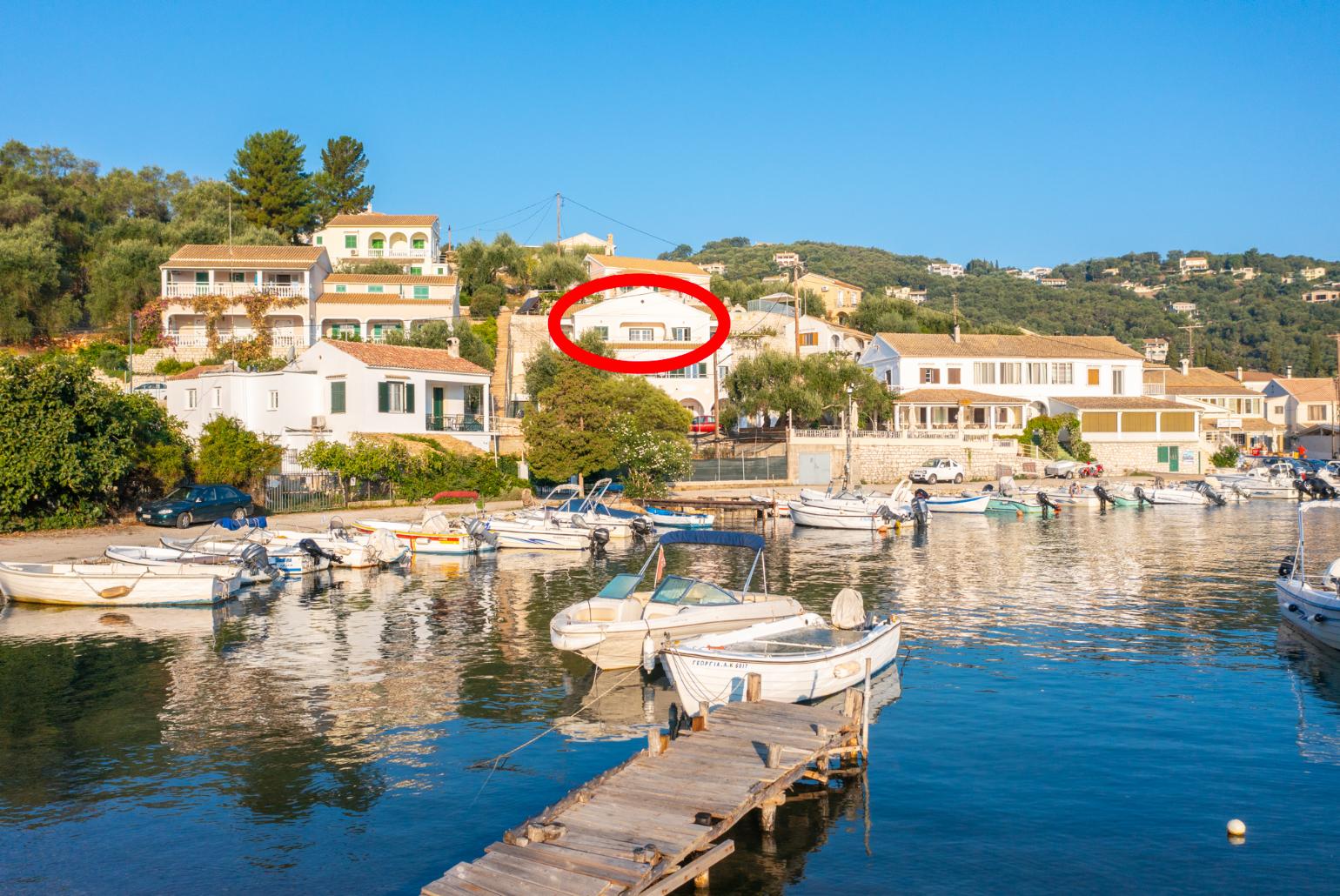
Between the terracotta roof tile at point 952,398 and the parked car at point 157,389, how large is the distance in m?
48.2

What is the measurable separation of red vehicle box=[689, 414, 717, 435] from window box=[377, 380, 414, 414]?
26.3 metres

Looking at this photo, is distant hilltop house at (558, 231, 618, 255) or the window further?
distant hilltop house at (558, 231, 618, 255)

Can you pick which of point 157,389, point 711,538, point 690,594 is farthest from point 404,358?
point 690,594

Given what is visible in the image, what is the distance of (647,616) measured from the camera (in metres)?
22.8

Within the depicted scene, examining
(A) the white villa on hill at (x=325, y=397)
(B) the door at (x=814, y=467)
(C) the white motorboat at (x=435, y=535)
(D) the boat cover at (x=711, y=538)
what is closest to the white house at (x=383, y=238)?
(A) the white villa on hill at (x=325, y=397)

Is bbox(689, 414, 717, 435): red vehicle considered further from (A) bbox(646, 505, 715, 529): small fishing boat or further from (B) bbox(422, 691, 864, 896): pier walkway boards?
(B) bbox(422, 691, 864, 896): pier walkway boards

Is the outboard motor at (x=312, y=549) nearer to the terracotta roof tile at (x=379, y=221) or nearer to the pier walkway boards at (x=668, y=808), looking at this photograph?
the pier walkway boards at (x=668, y=808)

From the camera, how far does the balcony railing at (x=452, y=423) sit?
57838 millimetres

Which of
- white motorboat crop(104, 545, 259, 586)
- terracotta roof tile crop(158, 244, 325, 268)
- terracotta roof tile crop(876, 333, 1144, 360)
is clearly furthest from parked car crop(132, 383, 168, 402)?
terracotta roof tile crop(876, 333, 1144, 360)

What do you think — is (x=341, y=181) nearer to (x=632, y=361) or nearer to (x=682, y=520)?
(x=632, y=361)

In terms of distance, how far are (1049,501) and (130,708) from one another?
54.3 metres

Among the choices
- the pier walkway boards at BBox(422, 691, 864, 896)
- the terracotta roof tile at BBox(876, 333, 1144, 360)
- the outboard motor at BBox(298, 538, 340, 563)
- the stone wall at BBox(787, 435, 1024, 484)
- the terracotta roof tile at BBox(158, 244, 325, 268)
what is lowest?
the pier walkway boards at BBox(422, 691, 864, 896)

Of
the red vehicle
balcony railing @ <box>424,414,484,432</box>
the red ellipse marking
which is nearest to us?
balcony railing @ <box>424,414,484,432</box>

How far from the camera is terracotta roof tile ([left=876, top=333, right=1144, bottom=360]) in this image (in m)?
83.9
